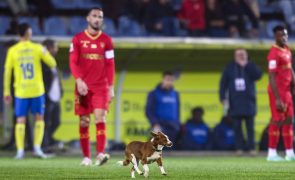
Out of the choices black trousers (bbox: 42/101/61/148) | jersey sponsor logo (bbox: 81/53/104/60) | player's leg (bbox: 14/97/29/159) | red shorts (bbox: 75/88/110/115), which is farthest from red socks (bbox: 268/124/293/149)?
black trousers (bbox: 42/101/61/148)

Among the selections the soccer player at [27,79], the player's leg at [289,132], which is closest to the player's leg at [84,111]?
the soccer player at [27,79]

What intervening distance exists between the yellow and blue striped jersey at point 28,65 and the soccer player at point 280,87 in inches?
142

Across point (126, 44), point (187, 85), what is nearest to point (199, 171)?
point (126, 44)

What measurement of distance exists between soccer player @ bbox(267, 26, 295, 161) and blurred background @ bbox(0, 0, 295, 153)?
5094 mm

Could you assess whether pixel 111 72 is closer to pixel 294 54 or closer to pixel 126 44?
pixel 126 44

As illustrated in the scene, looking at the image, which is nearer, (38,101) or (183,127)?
(38,101)

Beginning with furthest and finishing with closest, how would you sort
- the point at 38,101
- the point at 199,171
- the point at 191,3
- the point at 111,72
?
the point at 191,3, the point at 38,101, the point at 111,72, the point at 199,171

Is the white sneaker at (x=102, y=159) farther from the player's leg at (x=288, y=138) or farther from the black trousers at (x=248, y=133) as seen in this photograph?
the black trousers at (x=248, y=133)

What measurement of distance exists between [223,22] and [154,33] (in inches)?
64.0

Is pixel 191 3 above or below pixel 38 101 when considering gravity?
above

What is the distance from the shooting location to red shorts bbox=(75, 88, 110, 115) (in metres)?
12.1

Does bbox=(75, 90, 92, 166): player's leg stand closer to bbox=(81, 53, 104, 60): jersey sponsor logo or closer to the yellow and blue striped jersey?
bbox=(81, 53, 104, 60): jersey sponsor logo

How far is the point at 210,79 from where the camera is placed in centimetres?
2050

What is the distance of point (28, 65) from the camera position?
14.9m
